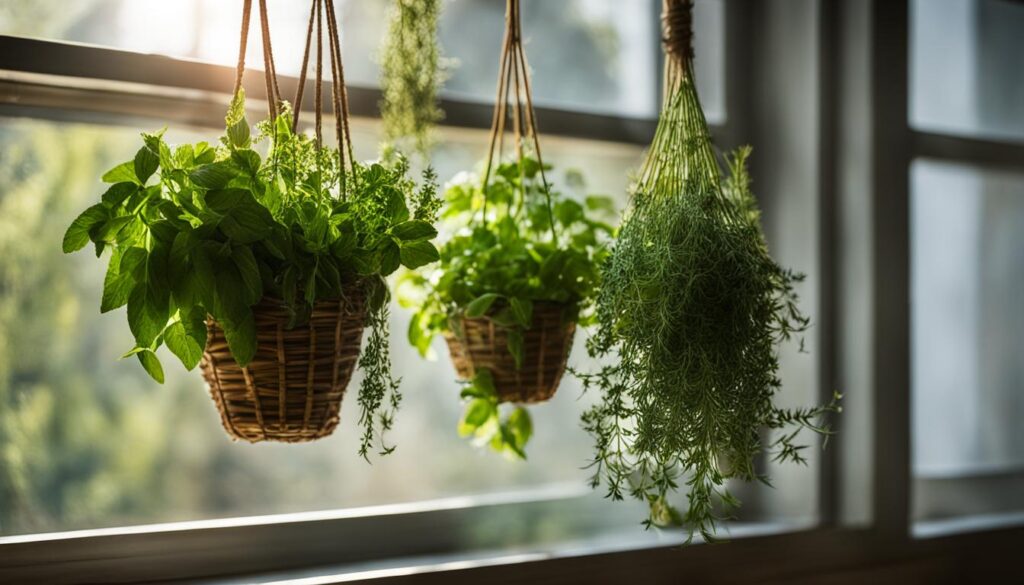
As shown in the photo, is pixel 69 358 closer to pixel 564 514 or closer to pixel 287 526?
pixel 287 526

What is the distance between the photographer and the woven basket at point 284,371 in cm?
90

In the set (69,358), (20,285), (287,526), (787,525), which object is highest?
(20,285)

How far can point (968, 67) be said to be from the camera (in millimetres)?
2109

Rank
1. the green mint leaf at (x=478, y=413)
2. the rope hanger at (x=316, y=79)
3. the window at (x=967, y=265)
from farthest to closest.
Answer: the window at (x=967, y=265)
the green mint leaf at (x=478, y=413)
the rope hanger at (x=316, y=79)

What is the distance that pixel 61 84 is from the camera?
1.23 meters

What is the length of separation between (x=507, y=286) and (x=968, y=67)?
157cm

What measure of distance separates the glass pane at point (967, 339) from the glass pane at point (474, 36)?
64 cm

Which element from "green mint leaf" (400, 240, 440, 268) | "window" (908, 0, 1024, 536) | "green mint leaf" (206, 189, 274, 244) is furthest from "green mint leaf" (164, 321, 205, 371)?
"window" (908, 0, 1024, 536)

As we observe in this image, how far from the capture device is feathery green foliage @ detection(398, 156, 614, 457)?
1.11 m

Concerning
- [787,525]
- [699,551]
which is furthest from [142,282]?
[787,525]

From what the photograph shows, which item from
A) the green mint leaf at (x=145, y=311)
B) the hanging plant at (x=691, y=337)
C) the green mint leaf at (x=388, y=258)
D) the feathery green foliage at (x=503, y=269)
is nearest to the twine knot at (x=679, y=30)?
the hanging plant at (x=691, y=337)

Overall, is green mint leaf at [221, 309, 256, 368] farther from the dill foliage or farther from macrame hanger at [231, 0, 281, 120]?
the dill foliage

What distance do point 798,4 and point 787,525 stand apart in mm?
1036

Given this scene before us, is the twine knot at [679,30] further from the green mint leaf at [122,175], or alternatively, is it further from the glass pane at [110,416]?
the green mint leaf at [122,175]
